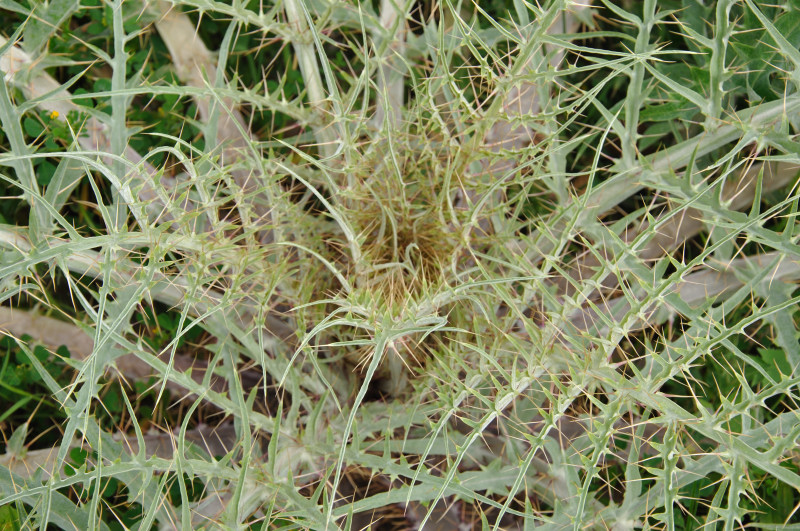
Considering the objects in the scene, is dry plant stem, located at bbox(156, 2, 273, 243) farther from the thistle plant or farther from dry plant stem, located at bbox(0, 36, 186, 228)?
dry plant stem, located at bbox(0, 36, 186, 228)

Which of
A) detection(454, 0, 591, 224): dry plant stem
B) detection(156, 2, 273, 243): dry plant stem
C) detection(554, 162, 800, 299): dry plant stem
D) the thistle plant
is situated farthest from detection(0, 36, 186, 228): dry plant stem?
detection(554, 162, 800, 299): dry plant stem

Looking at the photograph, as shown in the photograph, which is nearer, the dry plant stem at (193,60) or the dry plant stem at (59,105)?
the dry plant stem at (59,105)

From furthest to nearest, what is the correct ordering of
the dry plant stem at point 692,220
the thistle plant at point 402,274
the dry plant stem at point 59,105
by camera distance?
1. the dry plant stem at point 692,220
2. the dry plant stem at point 59,105
3. the thistle plant at point 402,274

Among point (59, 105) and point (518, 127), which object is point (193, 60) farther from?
point (518, 127)

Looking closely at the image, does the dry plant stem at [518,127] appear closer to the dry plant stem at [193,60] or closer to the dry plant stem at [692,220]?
the dry plant stem at [692,220]

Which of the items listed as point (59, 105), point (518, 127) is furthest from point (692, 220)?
point (59, 105)

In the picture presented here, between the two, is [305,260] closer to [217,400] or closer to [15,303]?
[217,400]

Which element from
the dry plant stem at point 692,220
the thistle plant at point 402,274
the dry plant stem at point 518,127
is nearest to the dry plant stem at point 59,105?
the thistle plant at point 402,274

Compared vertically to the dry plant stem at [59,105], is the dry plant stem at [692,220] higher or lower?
lower
